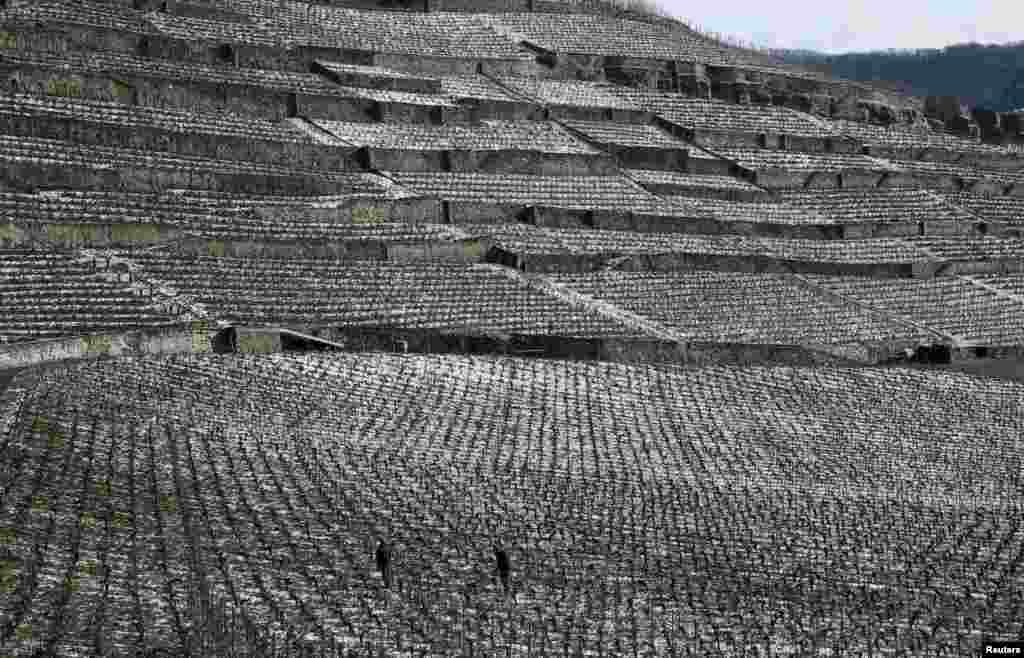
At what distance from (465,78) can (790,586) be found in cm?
3049

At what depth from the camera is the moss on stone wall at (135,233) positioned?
27.4 meters

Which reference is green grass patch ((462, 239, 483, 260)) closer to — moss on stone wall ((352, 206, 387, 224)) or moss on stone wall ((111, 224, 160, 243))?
moss on stone wall ((352, 206, 387, 224))

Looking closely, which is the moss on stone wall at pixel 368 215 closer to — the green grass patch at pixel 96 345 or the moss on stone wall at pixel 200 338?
the moss on stone wall at pixel 200 338

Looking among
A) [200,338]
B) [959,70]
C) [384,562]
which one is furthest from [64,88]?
[959,70]

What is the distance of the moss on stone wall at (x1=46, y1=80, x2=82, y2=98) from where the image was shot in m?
33.1

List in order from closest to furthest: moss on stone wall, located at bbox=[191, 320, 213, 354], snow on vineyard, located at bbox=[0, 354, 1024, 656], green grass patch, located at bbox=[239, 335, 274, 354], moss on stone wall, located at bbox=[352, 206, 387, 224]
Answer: snow on vineyard, located at bbox=[0, 354, 1024, 656]
moss on stone wall, located at bbox=[191, 320, 213, 354]
green grass patch, located at bbox=[239, 335, 274, 354]
moss on stone wall, located at bbox=[352, 206, 387, 224]

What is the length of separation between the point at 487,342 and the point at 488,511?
957cm

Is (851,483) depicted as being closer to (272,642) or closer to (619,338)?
(619,338)

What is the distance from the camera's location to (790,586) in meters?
16.5

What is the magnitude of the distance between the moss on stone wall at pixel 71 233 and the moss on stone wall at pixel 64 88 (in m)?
7.01

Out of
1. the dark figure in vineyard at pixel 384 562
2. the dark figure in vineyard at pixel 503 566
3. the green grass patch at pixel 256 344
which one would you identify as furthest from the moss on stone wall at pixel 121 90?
the dark figure in vineyard at pixel 384 562

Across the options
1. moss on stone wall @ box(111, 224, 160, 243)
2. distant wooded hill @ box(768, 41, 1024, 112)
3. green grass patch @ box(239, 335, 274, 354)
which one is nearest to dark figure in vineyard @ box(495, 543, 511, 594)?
green grass patch @ box(239, 335, 274, 354)

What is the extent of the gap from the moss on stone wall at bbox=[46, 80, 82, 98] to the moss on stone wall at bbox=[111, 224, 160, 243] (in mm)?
6649

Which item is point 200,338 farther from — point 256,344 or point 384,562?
point 384,562
